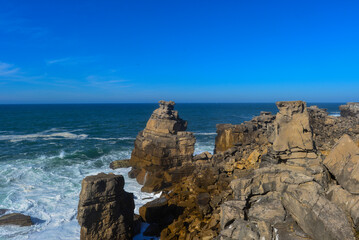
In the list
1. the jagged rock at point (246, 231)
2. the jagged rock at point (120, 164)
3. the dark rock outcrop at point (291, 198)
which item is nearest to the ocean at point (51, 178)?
the jagged rock at point (120, 164)

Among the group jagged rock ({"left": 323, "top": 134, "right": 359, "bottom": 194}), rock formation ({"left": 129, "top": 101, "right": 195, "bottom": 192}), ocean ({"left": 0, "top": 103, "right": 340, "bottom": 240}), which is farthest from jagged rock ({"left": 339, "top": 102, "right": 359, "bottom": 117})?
jagged rock ({"left": 323, "top": 134, "right": 359, "bottom": 194})

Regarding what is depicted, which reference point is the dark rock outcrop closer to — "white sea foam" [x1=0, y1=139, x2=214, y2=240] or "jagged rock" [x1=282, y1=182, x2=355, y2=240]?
"jagged rock" [x1=282, y1=182, x2=355, y2=240]

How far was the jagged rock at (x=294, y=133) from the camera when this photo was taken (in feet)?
33.9

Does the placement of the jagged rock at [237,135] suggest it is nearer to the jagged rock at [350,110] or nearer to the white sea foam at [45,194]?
the white sea foam at [45,194]

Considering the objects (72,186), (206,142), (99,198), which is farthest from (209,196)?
(206,142)

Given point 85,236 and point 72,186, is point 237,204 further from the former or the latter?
point 72,186

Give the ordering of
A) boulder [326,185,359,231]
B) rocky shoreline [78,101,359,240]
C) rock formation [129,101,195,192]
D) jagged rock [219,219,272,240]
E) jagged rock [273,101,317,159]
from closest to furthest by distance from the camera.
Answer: boulder [326,185,359,231]
rocky shoreline [78,101,359,240]
jagged rock [219,219,272,240]
jagged rock [273,101,317,159]
rock formation [129,101,195,192]

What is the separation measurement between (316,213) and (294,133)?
391 cm

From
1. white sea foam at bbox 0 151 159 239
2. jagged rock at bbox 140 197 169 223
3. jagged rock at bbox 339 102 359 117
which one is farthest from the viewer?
jagged rock at bbox 339 102 359 117

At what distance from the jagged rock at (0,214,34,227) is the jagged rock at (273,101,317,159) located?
15.4m

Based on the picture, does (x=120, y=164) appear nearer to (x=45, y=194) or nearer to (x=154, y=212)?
(x=45, y=194)

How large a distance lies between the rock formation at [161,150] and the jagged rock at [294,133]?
12354 mm

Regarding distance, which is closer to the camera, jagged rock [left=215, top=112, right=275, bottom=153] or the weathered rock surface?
the weathered rock surface

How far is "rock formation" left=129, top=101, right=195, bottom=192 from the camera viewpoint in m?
22.2
